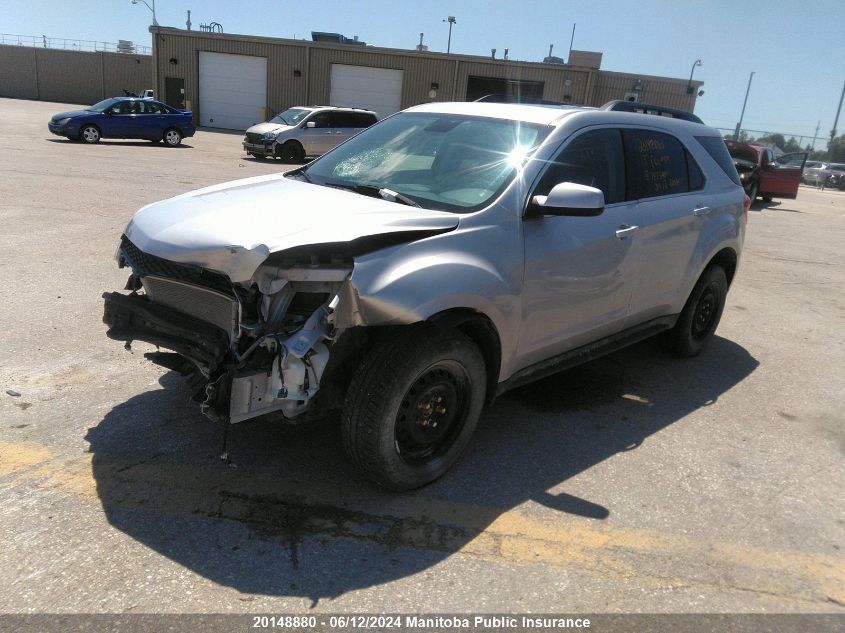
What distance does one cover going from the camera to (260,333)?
9.51 ft

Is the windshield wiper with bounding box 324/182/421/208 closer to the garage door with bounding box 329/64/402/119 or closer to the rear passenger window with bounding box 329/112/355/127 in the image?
the rear passenger window with bounding box 329/112/355/127

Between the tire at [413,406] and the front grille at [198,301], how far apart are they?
629mm

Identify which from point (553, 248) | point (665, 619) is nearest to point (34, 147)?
point (553, 248)

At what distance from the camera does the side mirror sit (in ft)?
11.3

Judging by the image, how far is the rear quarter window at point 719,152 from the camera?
17.6 feet

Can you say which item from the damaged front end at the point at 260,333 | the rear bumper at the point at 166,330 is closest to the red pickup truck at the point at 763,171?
the damaged front end at the point at 260,333

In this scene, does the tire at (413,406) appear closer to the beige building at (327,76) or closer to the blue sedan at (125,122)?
the blue sedan at (125,122)

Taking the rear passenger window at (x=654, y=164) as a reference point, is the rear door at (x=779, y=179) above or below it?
below

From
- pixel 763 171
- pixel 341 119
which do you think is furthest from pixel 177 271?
pixel 763 171

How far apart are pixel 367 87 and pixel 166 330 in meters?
36.3

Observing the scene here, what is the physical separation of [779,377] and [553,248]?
9.70 ft

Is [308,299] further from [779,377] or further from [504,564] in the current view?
[779,377]

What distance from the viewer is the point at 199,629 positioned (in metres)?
2.42

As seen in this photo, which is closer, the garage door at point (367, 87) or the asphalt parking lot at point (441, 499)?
the asphalt parking lot at point (441, 499)
